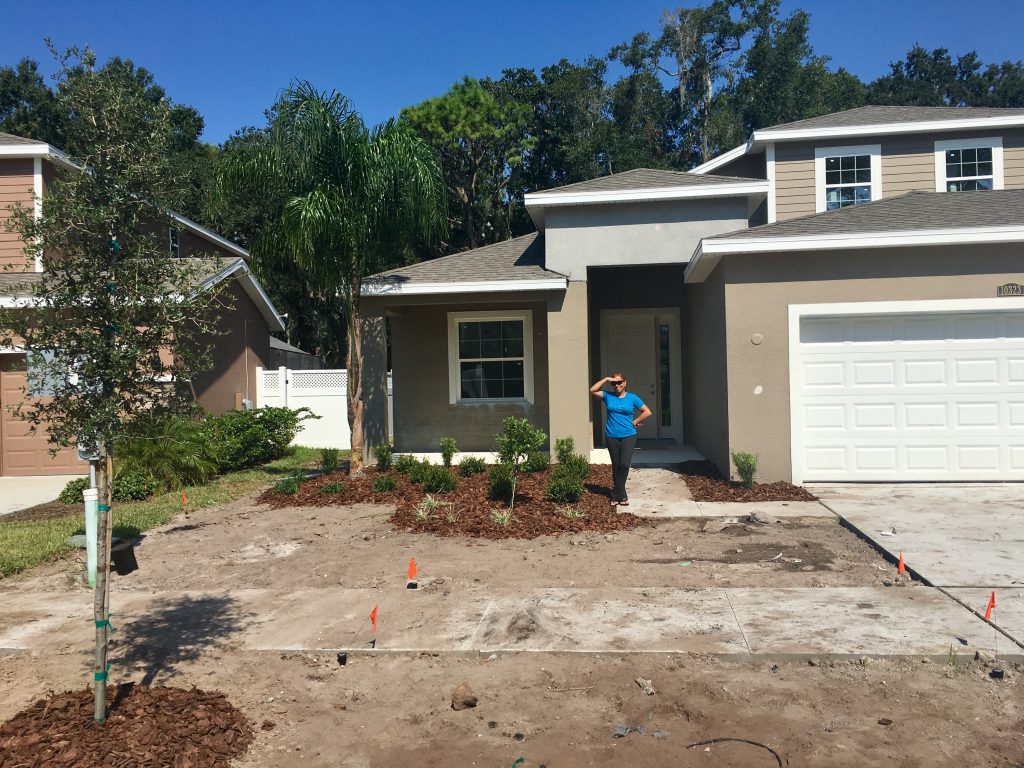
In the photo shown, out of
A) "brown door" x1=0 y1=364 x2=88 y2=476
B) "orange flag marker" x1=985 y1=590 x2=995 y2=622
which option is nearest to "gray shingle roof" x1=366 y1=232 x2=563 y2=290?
"brown door" x1=0 y1=364 x2=88 y2=476

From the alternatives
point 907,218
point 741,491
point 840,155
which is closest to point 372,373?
point 741,491

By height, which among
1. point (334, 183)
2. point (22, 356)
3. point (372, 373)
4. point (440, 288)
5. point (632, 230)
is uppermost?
point (334, 183)

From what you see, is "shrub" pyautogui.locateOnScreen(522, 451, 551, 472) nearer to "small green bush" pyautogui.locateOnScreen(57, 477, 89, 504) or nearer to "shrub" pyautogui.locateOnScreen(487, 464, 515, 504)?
"shrub" pyautogui.locateOnScreen(487, 464, 515, 504)

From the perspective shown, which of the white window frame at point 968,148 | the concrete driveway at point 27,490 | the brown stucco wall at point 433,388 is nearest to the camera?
the concrete driveway at point 27,490

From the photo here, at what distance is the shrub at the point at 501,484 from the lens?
32.1 ft

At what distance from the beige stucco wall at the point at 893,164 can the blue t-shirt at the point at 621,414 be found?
26.2 ft

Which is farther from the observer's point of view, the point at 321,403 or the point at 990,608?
the point at 321,403

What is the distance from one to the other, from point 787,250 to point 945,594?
5498mm

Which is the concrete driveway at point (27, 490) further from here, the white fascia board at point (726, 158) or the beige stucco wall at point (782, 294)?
the white fascia board at point (726, 158)

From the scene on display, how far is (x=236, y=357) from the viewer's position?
1764 cm

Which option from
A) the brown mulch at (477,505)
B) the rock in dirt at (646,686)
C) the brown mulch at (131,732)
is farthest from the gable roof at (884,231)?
the brown mulch at (131,732)

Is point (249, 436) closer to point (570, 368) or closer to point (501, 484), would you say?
point (570, 368)

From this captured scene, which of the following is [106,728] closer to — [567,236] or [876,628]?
[876,628]

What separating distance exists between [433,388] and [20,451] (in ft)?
24.9
